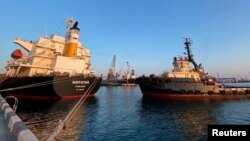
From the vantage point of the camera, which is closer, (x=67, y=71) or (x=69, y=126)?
(x=69, y=126)

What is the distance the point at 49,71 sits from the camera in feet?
137

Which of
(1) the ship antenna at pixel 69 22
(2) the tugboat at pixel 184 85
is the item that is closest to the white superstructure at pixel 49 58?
(1) the ship antenna at pixel 69 22

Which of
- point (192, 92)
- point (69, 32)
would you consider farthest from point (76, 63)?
point (192, 92)

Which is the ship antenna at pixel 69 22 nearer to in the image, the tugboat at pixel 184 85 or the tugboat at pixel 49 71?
the tugboat at pixel 49 71

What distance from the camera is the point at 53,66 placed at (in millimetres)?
43031

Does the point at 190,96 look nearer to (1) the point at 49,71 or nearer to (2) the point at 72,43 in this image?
(2) the point at 72,43

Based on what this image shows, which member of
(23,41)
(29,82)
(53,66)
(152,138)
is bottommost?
(152,138)

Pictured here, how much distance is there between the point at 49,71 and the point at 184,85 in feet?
96.8

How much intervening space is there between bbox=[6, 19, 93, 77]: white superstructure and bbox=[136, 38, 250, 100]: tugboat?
16.6 m

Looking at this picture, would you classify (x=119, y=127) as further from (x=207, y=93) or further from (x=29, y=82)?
(x=207, y=93)

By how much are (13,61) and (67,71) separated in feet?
37.7

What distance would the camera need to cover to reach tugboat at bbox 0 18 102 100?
36312mm

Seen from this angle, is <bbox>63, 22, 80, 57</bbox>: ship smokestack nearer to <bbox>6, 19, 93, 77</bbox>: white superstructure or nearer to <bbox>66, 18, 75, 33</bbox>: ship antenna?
<bbox>6, 19, 93, 77</bbox>: white superstructure

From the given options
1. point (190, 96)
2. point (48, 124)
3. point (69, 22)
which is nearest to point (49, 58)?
point (69, 22)
